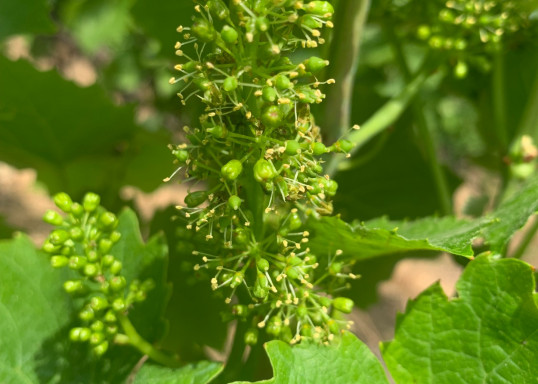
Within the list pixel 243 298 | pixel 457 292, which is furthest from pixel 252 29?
pixel 457 292

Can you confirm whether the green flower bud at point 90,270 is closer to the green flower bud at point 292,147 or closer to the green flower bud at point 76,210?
the green flower bud at point 76,210

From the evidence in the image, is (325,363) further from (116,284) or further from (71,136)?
(71,136)

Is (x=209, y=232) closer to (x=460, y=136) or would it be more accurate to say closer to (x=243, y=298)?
(x=243, y=298)

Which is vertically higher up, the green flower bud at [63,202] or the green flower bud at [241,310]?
the green flower bud at [63,202]

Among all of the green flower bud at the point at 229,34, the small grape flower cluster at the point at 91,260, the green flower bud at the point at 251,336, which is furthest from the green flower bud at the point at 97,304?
the green flower bud at the point at 229,34

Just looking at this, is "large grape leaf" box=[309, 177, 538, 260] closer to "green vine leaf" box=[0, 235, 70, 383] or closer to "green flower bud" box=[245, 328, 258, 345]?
"green flower bud" box=[245, 328, 258, 345]

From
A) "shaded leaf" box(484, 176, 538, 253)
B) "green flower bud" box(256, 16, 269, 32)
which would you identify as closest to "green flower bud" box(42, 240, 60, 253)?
"green flower bud" box(256, 16, 269, 32)
